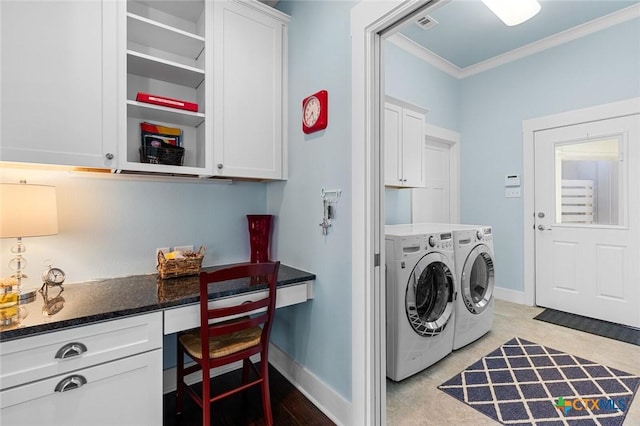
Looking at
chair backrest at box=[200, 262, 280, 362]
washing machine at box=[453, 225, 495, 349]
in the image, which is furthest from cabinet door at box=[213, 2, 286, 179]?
washing machine at box=[453, 225, 495, 349]

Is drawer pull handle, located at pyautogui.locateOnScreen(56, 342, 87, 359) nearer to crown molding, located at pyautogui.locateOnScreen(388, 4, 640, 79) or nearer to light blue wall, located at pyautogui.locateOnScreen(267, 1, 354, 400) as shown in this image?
light blue wall, located at pyautogui.locateOnScreen(267, 1, 354, 400)

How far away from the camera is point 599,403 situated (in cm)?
185

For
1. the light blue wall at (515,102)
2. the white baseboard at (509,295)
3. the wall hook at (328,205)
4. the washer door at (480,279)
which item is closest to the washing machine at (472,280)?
the washer door at (480,279)

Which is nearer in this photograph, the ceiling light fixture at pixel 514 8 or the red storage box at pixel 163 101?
the red storage box at pixel 163 101

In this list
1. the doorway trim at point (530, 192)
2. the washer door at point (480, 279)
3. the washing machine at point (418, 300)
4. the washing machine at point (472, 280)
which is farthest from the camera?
the doorway trim at point (530, 192)

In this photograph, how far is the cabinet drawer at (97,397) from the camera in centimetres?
109

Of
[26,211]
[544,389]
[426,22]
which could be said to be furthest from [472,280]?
[26,211]

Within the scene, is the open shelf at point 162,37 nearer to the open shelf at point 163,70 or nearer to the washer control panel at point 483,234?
the open shelf at point 163,70

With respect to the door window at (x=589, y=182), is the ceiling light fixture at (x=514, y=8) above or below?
above

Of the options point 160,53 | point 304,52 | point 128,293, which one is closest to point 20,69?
point 160,53

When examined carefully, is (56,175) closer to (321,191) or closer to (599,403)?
(321,191)

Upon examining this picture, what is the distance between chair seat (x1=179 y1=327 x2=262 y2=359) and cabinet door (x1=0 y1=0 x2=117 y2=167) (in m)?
0.99

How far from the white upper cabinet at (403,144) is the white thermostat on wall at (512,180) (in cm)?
145

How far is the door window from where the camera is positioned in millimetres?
2936
